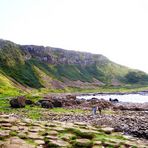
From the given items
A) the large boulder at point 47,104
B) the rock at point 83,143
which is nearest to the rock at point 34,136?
the rock at point 83,143

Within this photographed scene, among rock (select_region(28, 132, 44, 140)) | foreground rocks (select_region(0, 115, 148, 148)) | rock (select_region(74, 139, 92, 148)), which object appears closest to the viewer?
foreground rocks (select_region(0, 115, 148, 148))

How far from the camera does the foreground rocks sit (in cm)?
2070

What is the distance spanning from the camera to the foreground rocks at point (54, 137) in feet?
67.9

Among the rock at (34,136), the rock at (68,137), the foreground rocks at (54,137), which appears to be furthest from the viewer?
the rock at (68,137)

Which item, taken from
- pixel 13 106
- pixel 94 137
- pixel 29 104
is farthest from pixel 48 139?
pixel 29 104

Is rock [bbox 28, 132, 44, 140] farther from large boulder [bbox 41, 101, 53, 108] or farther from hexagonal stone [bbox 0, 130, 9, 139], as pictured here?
large boulder [bbox 41, 101, 53, 108]

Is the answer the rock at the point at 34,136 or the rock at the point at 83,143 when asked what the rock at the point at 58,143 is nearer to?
the rock at the point at 83,143

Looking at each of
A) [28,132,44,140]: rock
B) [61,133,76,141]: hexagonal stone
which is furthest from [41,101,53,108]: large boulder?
[28,132,44,140]: rock

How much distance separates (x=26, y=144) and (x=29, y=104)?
2256 inches

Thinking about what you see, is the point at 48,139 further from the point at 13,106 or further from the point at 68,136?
the point at 13,106

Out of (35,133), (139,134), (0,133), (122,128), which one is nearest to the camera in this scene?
(0,133)

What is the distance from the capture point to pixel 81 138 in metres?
23.2

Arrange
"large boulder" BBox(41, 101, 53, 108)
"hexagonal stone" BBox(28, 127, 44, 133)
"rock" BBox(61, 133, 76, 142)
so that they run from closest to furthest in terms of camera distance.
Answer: "rock" BBox(61, 133, 76, 142)
"hexagonal stone" BBox(28, 127, 44, 133)
"large boulder" BBox(41, 101, 53, 108)

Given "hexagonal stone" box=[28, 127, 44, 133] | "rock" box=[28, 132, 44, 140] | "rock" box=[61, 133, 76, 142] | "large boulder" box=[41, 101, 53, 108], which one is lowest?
"large boulder" box=[41, 101, 53, 108]
